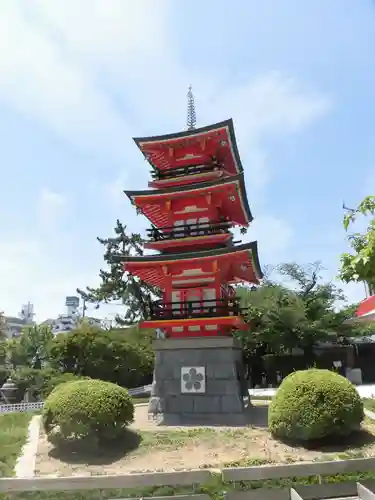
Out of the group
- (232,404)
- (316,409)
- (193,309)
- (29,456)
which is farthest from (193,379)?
(29,456)

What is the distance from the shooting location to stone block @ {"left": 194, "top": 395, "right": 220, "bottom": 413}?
17484 mm

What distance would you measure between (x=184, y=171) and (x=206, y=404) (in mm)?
11066

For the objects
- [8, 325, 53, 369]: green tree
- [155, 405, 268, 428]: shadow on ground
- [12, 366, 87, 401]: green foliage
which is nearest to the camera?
[155, 405, 268, 428]: shadow on ground

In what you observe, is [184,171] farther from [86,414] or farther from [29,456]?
[29,456]

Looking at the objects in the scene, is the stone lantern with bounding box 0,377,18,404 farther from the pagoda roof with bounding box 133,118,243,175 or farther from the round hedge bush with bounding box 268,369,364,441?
the round hedge bush with bounding box 268,369,364,441

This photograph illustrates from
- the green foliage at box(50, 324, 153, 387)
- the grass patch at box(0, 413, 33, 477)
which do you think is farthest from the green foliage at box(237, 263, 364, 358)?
the grass patch at box(0, 413, 33, 477)

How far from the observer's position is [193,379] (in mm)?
17938

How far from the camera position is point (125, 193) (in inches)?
798

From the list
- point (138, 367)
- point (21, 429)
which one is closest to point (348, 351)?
point (138, 367)

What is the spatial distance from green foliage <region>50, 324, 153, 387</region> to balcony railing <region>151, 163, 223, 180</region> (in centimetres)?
1312

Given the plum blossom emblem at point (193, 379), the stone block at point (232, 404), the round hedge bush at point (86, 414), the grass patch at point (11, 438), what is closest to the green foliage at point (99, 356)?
the grass patch at point (11, 438)

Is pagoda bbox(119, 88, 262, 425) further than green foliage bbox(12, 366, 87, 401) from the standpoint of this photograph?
No

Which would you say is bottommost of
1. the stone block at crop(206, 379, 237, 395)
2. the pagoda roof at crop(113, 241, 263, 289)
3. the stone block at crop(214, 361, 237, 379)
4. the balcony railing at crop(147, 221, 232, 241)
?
the stone block at crop(206, 379, 237, 395)

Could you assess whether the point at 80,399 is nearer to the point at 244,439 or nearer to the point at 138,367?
the point at 244,439
